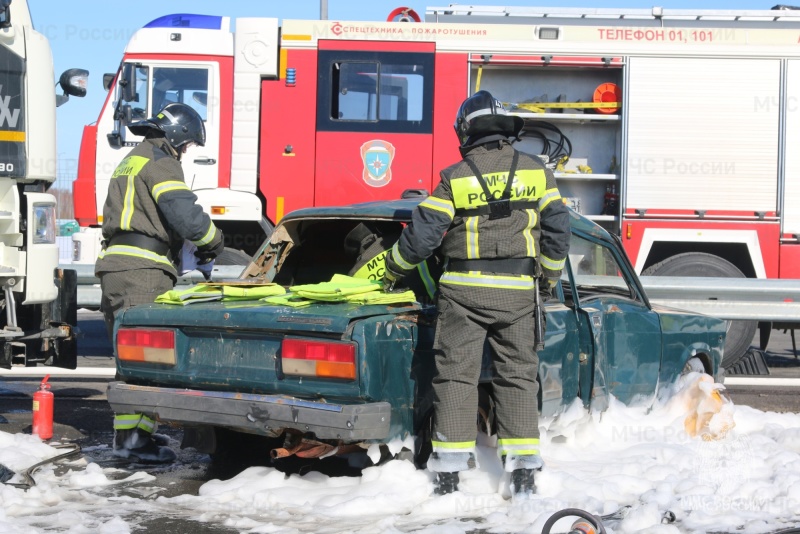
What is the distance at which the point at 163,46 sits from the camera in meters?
10.2

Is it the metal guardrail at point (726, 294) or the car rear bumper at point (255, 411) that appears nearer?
the car rear bumper at point (255, 411)

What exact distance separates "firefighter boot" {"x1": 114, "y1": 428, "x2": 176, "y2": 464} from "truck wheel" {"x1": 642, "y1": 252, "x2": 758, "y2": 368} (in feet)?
20.7

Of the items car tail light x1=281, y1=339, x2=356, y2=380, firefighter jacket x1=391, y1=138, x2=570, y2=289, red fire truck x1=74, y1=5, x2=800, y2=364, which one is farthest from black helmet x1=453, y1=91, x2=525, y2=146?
red fire truck x1=74, y1=5, x2=800, y2=364

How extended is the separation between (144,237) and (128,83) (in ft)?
15.8

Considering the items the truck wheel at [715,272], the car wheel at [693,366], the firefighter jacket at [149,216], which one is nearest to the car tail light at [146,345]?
the firefighter jacket at [149,216]

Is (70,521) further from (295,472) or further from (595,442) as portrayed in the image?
(595,442)

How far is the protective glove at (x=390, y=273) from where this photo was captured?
4.84 m

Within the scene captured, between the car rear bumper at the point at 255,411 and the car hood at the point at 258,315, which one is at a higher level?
the car hood at the point at 258,315

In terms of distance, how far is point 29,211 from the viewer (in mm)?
6098

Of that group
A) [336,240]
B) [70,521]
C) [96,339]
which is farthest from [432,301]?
[96,339]

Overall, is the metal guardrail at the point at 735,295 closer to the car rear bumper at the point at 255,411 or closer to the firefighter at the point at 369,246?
the firefighter at the point at 369,246

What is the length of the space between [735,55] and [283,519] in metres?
8.04

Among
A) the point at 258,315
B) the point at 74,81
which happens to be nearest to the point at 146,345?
the point at 258,315

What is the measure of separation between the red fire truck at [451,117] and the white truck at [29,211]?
392 centimetres
